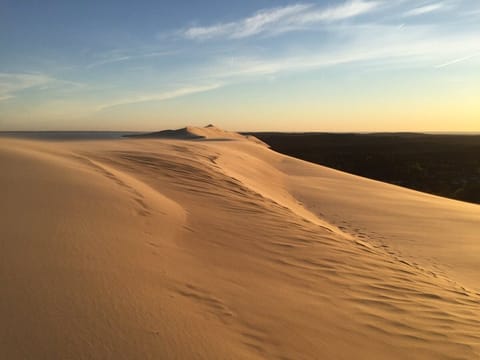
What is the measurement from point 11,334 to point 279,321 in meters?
1.91

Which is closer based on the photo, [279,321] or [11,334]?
[11,334]

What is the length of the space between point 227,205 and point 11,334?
5.56m

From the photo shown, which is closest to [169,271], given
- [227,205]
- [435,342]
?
[435,342]

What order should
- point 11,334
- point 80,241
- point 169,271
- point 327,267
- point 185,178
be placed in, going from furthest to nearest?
point 185,178 → point 327,267 → point 80,241 → point 169,271 → point 11,334

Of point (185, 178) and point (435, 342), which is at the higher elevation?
point (185, 178)

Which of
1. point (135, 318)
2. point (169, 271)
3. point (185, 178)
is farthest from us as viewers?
point (185, 178)

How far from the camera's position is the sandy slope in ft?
9.59

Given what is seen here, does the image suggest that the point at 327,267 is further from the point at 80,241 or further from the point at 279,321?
the point at 80,241

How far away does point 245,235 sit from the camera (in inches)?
243

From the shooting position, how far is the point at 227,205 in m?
8.03

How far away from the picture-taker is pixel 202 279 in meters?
4.09

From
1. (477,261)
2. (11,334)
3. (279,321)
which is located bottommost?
(477,261)

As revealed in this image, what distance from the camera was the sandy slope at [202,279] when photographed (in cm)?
292

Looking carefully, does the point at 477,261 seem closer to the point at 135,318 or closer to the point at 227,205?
the point at 227,205
